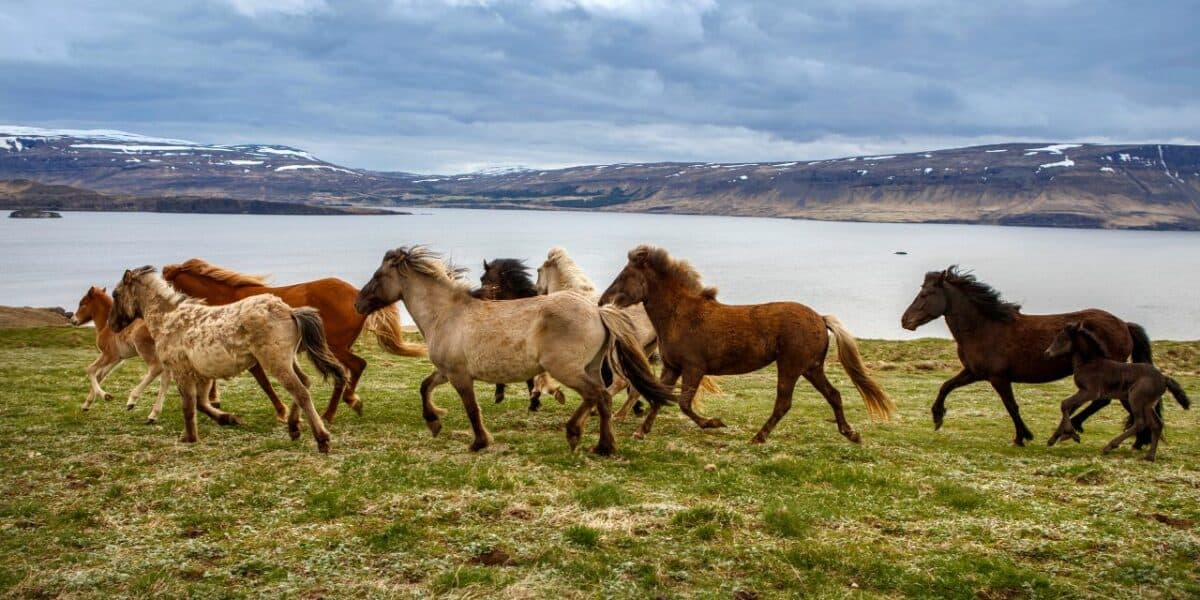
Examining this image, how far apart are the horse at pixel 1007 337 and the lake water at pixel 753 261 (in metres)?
30.6

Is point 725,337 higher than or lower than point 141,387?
higher

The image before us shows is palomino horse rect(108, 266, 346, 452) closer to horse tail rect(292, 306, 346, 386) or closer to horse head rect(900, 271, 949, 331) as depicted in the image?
horse tail rect(292, 306, 346, 386)

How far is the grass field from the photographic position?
641 centimetres

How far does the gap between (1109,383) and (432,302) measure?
30.7 feet

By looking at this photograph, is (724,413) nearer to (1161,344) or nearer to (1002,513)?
(1002,513)

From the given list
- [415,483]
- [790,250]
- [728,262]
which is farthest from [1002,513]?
[790,250]

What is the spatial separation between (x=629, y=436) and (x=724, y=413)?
11.7ft

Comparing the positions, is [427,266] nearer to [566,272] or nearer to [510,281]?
[510,281]

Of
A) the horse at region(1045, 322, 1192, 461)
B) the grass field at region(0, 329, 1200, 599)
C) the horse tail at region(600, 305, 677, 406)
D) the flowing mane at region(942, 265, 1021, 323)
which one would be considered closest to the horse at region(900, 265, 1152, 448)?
the flowing mane at region(942, 265, 1021, 323)

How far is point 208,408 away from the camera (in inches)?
466

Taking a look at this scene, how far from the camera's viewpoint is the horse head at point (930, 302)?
1286 centimetres

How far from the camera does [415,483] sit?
345 inches

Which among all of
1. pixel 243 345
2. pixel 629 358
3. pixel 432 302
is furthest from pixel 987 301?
pixel 243 345

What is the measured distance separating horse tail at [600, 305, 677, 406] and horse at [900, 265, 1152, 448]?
4635mm
